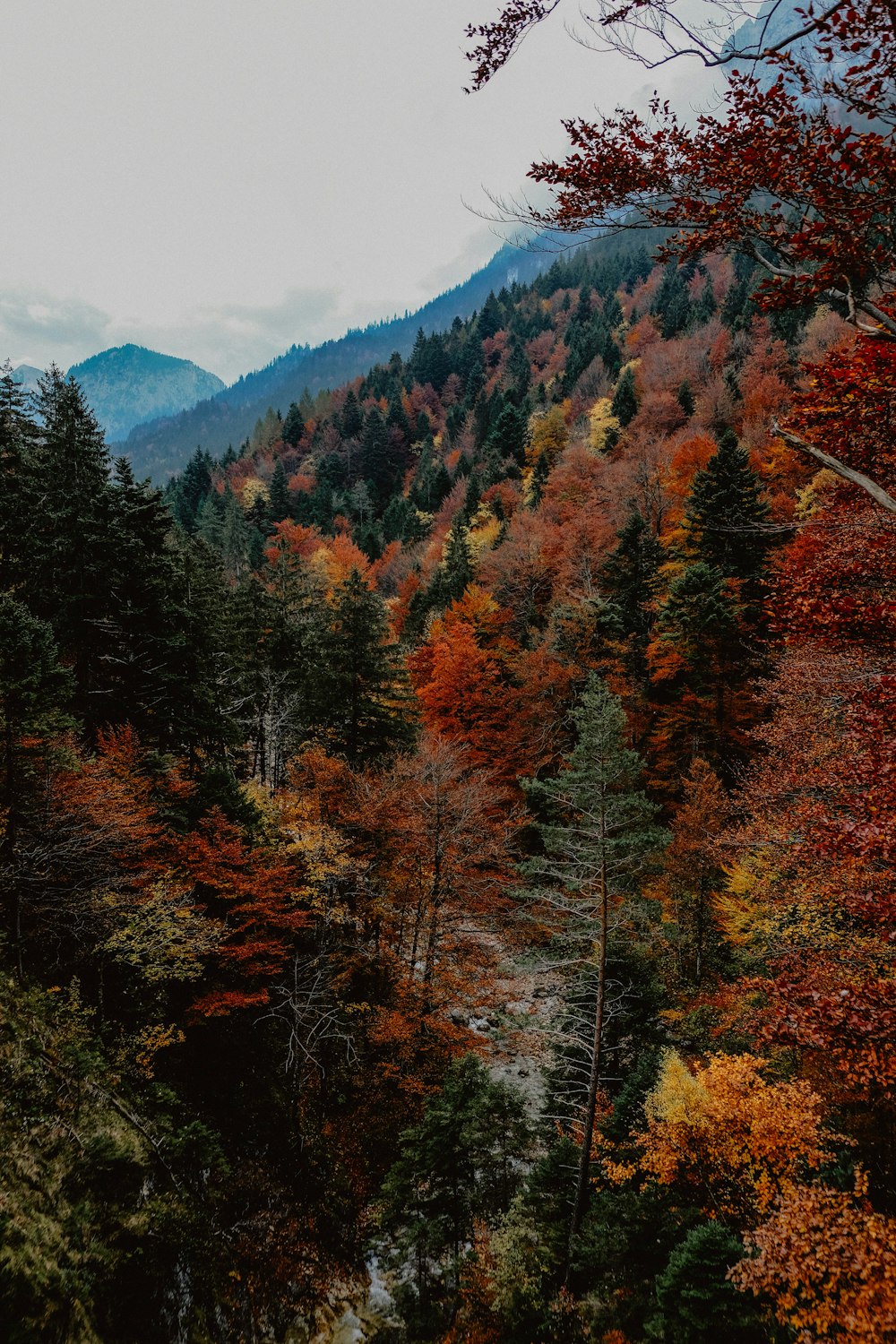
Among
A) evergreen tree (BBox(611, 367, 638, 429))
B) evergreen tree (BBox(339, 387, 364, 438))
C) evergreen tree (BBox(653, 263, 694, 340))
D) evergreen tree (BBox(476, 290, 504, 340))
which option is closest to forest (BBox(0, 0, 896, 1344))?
evergreen tree (BBox(611, 367, 638, 429))

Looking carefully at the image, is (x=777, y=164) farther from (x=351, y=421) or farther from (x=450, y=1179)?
(x=351, y=421)

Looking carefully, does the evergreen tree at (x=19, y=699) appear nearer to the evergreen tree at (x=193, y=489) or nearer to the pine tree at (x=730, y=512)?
the pine tree at (x=730, y=512)

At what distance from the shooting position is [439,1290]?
451 inches

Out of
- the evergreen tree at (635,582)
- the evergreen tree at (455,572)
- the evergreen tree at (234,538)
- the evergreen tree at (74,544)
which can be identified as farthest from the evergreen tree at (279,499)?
the evergreen tree at (74,544)

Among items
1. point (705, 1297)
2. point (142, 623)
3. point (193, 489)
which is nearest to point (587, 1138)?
point (705, 1297)

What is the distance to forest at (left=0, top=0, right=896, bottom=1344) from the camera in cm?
604

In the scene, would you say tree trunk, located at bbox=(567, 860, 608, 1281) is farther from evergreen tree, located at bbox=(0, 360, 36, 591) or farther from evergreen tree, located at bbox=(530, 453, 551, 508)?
evergreen tree, located at bbox=(530, 453, 551, 508)

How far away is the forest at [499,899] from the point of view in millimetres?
6039

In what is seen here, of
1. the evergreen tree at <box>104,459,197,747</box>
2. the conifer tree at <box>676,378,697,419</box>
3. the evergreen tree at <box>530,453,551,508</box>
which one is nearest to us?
the evergreen tree at <box>104,459,197,747</box>

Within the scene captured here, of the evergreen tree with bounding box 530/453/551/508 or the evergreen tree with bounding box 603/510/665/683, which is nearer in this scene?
the evergreen tree with bounding box 603/510/665/683

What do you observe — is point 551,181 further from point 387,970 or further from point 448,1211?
point 387,970

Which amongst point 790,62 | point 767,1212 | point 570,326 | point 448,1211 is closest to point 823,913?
point 767,1212

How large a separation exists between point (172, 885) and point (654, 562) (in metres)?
26.1

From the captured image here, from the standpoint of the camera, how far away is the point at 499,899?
956 inches
